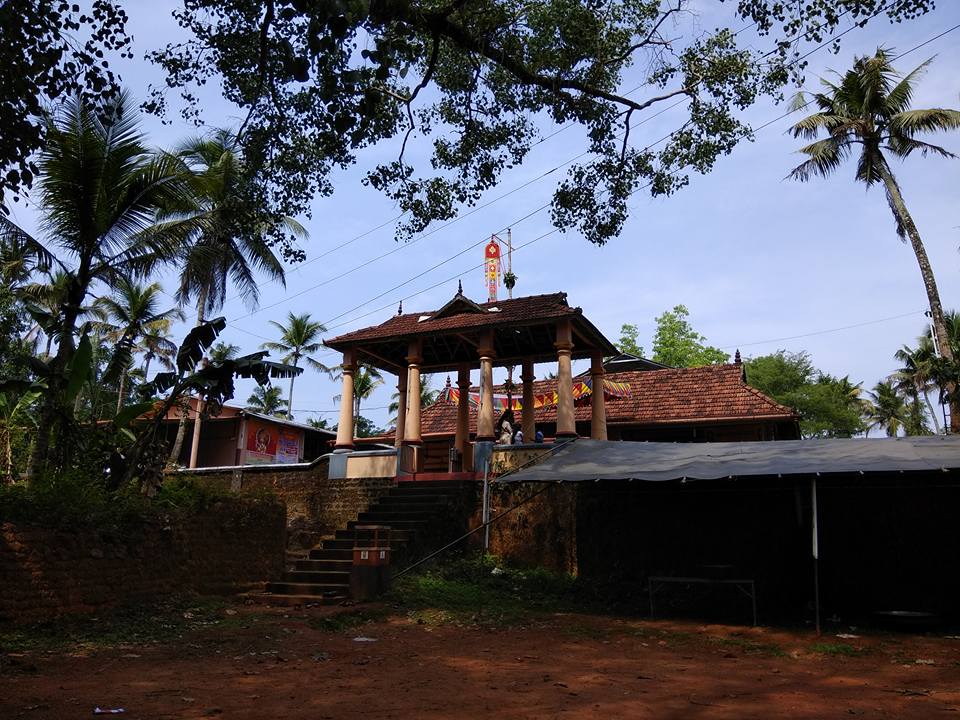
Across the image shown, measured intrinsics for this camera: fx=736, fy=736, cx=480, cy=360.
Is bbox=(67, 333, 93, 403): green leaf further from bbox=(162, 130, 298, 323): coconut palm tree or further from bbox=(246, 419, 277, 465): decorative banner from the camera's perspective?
bbox=(246, 419, 277, 465): decorative banner

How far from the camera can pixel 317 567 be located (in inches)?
463

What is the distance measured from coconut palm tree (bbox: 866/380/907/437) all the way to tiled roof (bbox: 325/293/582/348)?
39.2 m

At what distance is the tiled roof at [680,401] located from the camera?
17906 mm

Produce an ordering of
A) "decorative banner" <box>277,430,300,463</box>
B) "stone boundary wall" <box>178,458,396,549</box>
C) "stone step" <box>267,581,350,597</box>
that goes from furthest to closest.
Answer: "decorative banner" <box>277,430,300,463</box> < "stone boundary wall" <box>178,458,396,549</box> < "stone step" <box>267,581,350,597</box>

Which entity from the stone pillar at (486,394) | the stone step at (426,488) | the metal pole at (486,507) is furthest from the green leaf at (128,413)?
the stone pillar at (486,394)

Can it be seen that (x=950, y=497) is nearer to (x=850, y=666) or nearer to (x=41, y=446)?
(x=850, y=666)

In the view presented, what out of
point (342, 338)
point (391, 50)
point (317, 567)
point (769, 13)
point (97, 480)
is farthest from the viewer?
point (342, 338)

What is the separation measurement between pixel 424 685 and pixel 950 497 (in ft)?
26.8

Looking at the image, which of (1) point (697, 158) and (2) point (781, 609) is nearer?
(1) point (697, 158)

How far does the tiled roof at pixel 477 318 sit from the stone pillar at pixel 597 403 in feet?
6.03

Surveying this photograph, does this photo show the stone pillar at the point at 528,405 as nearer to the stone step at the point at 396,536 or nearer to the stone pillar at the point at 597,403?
the stone pillar at the point at 597,403

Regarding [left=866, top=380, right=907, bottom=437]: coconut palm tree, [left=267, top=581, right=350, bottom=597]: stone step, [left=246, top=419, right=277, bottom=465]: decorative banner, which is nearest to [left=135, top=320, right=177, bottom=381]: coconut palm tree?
[left=246, top=419, right=277, bottom=465]: decorative banner

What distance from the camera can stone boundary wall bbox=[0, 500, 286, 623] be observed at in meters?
8.05

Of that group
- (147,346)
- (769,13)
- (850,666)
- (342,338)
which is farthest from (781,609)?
(147,346)
